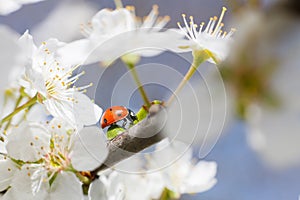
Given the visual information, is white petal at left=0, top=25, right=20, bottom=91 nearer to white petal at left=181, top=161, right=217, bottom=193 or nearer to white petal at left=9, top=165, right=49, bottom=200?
white petal at left=9, top=165, right=49, bottom=200

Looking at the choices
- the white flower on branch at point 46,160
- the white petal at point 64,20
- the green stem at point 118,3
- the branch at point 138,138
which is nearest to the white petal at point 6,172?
the white flower on branch at point 46,160

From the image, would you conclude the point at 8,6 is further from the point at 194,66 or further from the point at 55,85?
the point at 194,66

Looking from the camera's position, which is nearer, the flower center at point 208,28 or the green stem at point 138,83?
the green stem at point 138,83

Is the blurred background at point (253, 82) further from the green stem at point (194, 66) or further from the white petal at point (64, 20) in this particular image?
the white petal at point (64, 20)

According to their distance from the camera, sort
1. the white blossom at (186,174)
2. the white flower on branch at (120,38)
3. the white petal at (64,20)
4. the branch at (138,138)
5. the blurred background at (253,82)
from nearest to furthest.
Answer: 1. the blurred background at (253,82)
2. the branch at (138,138)
3. the white flower on branch at (120,38)
4. the white blossom at (186,174)
5. the white petal at (64,20)

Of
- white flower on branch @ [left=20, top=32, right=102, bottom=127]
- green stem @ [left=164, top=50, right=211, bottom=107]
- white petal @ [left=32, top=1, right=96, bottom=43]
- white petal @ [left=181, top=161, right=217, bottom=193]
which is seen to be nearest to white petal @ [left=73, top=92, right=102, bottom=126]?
white flower on branch @ [left=20, top=32, right=102, bottom=127]

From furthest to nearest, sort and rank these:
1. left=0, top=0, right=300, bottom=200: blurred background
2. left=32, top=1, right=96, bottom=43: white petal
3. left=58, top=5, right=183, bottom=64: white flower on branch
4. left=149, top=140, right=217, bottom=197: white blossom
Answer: left=32, top=1, right=96, bottom=43: white petal → left=149, top=140, right=217, bottom=197: white blossom → left=58, top=5, right=183, bottom=64: white flower on branch → left=0, top=0, right=300, bottom=200: blurred background

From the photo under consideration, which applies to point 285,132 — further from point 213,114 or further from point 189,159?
point 189,159

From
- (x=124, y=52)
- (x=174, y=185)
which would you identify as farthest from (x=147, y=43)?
(x=174, y=185)
